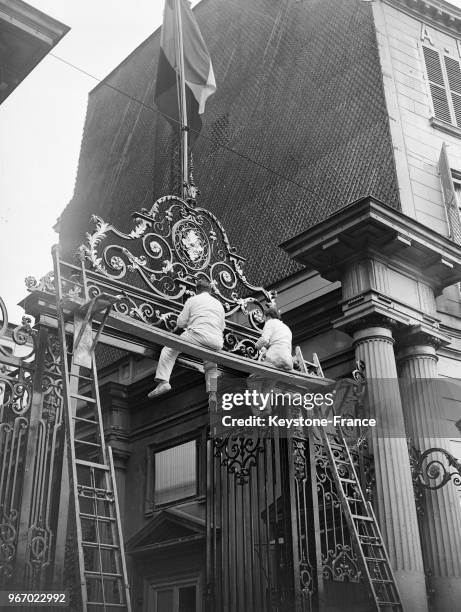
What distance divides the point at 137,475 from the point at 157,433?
1.22m

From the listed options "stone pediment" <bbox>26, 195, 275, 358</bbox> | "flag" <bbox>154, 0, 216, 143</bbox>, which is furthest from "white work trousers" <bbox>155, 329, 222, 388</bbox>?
"flag" <bbox>154, 0, 216, 143</bbox>

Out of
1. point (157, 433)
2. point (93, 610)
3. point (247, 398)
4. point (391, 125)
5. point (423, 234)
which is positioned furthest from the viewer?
point (157, 433)

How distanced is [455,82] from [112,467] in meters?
15.0

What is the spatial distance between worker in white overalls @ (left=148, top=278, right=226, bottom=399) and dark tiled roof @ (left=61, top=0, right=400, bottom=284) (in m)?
6.19

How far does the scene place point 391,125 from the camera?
16891 millimetres

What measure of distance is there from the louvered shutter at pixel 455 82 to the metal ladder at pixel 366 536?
10.8 meters

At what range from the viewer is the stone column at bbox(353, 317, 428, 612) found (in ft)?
36.8

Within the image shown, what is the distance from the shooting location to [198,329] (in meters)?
10.9

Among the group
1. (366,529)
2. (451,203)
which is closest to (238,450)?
(366,529)

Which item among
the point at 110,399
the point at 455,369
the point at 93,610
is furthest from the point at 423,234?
the point at 110,399

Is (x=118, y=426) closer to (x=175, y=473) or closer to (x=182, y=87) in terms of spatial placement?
(x=175, y=473)

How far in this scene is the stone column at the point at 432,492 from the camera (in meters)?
11.7

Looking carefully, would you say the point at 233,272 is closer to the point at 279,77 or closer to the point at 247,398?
the point at 247,398

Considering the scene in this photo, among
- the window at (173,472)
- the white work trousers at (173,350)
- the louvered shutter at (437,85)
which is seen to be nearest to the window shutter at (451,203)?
the louvered shutter at (437,85)
